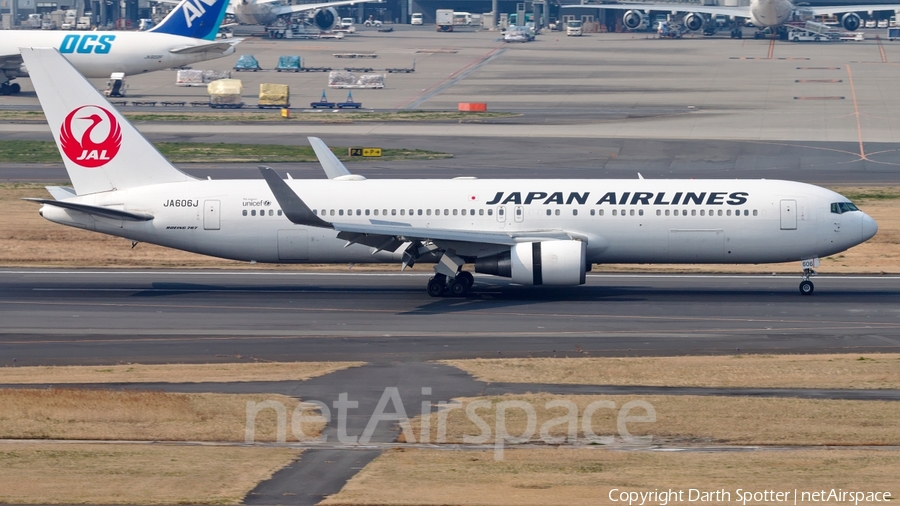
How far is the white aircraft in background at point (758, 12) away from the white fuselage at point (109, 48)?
9073 cm

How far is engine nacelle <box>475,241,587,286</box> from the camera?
1502 inches

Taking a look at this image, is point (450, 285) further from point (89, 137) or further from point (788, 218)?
point (89, 137)

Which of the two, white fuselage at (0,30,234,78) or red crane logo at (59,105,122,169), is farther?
white fuselage at (0,30,234,78)

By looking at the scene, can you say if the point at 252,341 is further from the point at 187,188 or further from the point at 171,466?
the point at 171,466

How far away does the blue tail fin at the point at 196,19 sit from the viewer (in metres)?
110

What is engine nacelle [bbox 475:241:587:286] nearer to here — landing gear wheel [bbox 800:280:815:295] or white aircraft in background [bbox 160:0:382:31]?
landing gear wheel [bbox 800:280:815:295]

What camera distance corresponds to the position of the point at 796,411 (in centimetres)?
2462

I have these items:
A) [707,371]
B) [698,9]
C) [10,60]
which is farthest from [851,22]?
[707,371]

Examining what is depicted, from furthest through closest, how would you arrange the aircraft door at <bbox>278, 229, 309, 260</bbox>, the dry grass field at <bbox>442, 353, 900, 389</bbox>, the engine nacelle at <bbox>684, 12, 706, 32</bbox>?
the engine nacelle at <bbox>684, 12, 706, 32</bbox>
the aircraft door at <bbox>278, 229, 309, 260</bbox>
the dry grass field at <bbox>442, 353, 900, 389</bbox>

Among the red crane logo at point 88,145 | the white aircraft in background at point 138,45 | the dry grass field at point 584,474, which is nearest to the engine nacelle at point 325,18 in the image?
the white aircraft in background at point 138,45

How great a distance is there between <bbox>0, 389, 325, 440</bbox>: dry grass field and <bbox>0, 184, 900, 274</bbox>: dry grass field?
2199 centimetres

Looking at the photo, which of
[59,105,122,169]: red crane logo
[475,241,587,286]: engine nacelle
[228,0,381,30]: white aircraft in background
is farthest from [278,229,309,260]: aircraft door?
[228,0,381,30]: white aircraft in background

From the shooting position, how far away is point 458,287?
4062 cm

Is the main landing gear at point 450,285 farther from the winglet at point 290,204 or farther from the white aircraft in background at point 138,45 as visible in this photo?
the white aircraft in background at point 138,45
